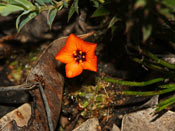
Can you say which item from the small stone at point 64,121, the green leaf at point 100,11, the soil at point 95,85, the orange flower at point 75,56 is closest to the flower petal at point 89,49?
the orange flower at point 75,56

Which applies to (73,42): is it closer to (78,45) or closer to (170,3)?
(78,45)

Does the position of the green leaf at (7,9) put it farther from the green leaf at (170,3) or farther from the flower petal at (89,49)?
the green leaf at (170,3)

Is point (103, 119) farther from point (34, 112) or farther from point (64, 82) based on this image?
point (34, 112)

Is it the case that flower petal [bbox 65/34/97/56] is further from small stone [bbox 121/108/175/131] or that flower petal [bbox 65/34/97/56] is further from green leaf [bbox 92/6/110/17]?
small stone [bbox 121/108/175/131]

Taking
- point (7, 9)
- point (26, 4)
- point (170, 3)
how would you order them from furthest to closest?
point (26, 4), point (7, 9), point (170, 3)

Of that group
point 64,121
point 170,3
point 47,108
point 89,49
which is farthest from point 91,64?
point 170,3

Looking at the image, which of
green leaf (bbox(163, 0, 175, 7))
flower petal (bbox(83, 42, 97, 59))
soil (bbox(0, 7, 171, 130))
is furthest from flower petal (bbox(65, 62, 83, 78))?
green leaf (bbox(163, 0, 175, 7))
